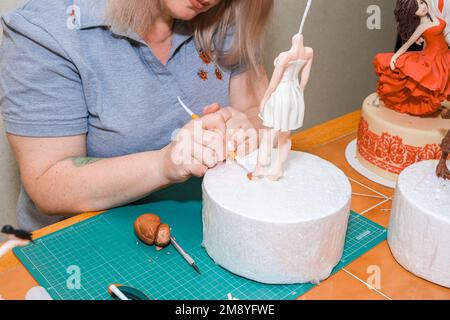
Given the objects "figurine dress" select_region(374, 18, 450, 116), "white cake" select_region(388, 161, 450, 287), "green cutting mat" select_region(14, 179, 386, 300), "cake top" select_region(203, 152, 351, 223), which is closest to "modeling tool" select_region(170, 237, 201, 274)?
"green cutting mat" select_region(14, 179, 386, 300)

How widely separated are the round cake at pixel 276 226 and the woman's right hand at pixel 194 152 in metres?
0.03

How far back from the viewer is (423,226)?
2.40 ft

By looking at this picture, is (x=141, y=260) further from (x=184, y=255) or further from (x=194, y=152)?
(x=194, y=152)

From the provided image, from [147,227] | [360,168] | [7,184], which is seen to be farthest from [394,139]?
[7,184]

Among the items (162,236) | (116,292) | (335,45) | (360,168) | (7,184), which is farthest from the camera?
(335,45)

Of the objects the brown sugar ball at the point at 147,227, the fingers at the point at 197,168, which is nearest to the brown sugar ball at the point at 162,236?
the brown sugar ball at the point at 147,227

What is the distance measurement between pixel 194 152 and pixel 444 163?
1.43 ft

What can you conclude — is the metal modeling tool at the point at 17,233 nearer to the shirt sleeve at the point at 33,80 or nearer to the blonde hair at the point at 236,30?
the shirt sleeve at the point at 33,80

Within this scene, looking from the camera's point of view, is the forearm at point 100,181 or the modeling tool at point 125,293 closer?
the modeling tool at point 125,293

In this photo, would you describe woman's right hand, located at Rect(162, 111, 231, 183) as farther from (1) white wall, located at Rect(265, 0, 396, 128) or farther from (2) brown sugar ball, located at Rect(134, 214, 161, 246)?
(1) white wall, located at Rect(265, 0, 396, 128)

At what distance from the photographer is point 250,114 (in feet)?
3.81

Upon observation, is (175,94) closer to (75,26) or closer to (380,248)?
(75,26)

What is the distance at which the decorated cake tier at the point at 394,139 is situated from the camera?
97 cm
